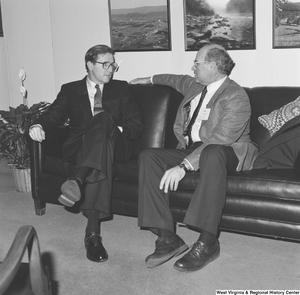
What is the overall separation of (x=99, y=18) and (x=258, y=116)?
181cm

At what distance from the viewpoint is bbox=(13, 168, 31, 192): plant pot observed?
439cm

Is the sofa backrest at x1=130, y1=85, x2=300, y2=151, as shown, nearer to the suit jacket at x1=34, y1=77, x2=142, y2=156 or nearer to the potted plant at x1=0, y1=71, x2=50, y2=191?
the suit jacket at x1=34, y1=77, x2=142, y2=156

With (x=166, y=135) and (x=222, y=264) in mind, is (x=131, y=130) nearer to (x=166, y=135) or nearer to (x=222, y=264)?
(x=166, y=135)

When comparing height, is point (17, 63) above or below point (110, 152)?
above

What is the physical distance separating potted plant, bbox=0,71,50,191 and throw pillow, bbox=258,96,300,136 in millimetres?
1997

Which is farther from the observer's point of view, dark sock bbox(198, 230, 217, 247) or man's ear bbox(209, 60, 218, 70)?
man's ear bbox(209, 60, 218, 70)

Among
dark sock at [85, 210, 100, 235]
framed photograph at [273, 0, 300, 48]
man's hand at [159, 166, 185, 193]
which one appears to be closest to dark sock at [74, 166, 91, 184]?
Result: dark sock at [85, 210, 100, 235]

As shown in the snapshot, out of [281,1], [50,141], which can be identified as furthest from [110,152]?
[281,1]

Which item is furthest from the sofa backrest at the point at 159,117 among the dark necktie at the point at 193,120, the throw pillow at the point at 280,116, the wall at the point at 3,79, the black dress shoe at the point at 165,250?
the wall at the point at 3,79

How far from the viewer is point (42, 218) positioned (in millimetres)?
3775

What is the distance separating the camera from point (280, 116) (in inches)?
132

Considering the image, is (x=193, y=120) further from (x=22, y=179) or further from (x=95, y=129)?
(x=22, y=179)

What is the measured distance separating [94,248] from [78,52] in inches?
88.4

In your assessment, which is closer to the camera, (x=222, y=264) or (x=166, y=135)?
(x=222, y=264)
